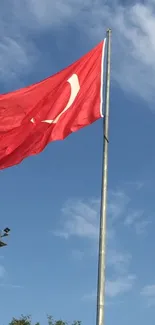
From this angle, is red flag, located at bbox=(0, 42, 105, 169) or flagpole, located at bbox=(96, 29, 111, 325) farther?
red flag, located at bbox=(0, 42, 105, 169)

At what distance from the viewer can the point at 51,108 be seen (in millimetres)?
15391

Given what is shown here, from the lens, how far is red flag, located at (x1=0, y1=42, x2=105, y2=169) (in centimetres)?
1459

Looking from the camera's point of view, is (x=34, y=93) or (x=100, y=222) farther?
(x=34, y=93)

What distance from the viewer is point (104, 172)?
1401cm

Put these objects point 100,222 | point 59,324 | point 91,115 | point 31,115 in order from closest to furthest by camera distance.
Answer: point 100,222, point 91,115, point 31,115, point 59,324

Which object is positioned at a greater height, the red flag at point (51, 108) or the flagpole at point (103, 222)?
the red flag at point (51, 108)

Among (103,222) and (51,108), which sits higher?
(51,108)

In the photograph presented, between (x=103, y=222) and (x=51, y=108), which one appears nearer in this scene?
(x=103, y=222)

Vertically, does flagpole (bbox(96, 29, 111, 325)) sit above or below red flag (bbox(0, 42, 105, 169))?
below

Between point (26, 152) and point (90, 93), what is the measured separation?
7.50 feet

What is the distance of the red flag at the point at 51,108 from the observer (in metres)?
14.6

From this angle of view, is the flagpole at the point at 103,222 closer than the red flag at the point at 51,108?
Answer: Yes


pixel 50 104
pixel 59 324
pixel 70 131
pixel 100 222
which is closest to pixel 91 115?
pixel 70 131

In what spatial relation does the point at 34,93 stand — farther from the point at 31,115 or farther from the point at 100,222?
the point at 100,222
